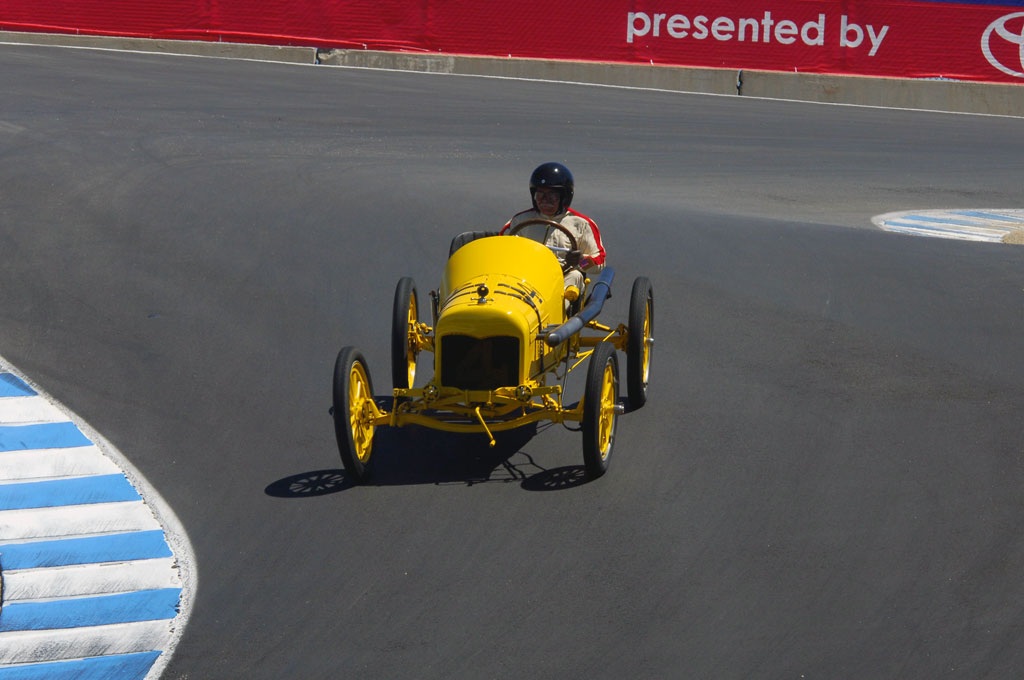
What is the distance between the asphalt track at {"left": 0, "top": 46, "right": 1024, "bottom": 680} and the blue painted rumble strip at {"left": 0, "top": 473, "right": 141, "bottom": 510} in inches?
9.7

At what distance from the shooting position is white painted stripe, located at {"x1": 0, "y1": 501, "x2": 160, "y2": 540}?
22.3 ft

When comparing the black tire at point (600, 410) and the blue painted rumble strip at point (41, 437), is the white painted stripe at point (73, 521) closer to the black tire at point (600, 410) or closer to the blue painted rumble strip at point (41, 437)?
the blue painted rumble strip at point (41, 437)

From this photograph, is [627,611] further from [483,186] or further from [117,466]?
[483,186]

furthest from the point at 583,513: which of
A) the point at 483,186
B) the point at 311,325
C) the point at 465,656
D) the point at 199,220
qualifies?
the point at 483,186

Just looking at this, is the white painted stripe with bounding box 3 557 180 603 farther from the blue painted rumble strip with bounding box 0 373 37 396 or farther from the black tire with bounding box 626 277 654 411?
the black tire with bounding box 626 277 654 411

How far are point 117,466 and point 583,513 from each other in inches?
110

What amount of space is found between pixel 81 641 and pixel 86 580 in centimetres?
61

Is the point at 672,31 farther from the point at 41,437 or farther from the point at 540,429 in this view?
the point at 41,437

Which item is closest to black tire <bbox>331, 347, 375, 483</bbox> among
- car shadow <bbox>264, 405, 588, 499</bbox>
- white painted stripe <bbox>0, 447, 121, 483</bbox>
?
car shadow <bbox>264, 405, 588, 499</bbox>

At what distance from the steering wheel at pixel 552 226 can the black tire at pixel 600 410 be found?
46.7 inches

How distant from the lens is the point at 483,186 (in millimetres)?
14984

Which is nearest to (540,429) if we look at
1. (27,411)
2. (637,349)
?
(637,349)

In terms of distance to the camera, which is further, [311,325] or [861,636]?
[311,325]

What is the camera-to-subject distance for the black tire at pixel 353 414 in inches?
277
